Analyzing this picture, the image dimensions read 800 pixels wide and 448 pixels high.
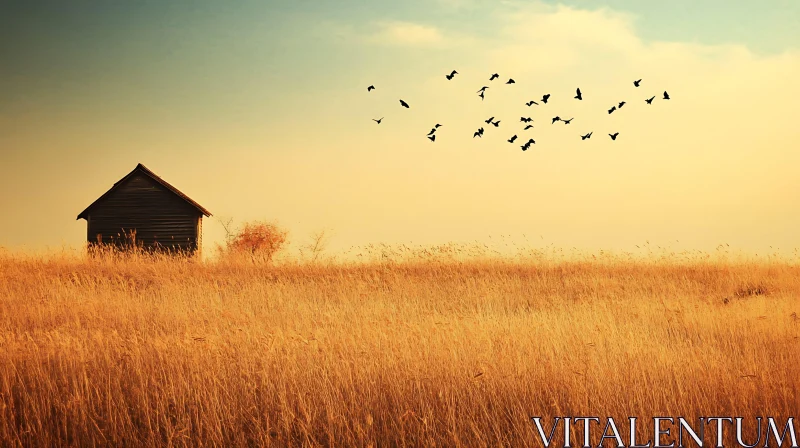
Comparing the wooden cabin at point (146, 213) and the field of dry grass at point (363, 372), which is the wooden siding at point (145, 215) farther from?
the field of dry grass at point (363, 372)

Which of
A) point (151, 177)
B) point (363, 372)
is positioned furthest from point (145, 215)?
point (363, 372)

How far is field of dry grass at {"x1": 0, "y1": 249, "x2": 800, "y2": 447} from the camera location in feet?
17.2

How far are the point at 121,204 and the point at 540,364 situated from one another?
88.2 ft

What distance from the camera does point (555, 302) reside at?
13.5 m

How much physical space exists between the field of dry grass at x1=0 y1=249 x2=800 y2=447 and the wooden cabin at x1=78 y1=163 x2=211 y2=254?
1549cm

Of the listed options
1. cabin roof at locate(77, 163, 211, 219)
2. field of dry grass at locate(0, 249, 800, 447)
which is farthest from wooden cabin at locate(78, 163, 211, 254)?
field of dry grass at locate(0, 249, 800, 447)

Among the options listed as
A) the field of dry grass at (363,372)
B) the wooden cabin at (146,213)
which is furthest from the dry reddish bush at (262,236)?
the field of dry grass at (363,372)

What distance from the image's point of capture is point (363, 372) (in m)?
6.23

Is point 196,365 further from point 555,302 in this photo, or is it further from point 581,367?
point 555,302

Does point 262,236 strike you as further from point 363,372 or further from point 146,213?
point 363,372

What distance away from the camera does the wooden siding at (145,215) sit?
93.3 feet

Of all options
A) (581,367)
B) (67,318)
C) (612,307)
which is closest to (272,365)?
(581,367)

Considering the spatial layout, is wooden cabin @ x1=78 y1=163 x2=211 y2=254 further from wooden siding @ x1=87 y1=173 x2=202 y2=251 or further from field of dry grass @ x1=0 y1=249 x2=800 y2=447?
field of dry grass @ x1=0 y1=249 x2=800 y2=447

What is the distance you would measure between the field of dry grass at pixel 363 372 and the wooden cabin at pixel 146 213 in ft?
50.8
